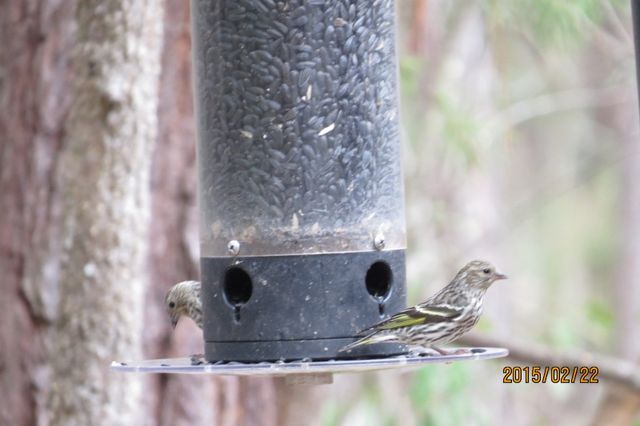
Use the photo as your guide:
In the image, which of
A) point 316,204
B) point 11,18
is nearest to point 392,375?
point 11,18

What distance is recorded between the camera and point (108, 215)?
661 centimetres

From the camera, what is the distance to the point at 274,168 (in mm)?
5613

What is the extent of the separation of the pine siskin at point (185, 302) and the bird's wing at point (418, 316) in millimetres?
1091

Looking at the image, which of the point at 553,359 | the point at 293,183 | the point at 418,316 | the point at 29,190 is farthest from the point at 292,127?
the point at 553,359

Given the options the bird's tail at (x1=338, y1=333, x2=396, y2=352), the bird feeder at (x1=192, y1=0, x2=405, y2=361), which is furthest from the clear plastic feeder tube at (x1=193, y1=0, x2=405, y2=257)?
the bird's tail at (x1=338, y1=333, x2=396, y2=352)

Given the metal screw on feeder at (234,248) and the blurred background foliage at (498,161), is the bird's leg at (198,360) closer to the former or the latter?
the metal screw on feeder at (234,248)

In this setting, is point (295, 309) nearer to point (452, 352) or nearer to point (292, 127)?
point (452, 352)

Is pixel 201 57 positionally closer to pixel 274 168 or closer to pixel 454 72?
pixel 274 168

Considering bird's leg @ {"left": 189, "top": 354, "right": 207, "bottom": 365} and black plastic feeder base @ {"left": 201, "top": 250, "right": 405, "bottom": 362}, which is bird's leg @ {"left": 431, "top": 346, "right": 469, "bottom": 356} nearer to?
black plastic feeder base @ {"left": 201, "top": 250, "right": 405, "bottom": 362}

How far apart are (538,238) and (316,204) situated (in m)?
20.0

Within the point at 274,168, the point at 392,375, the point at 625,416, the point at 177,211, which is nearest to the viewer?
the point at 274,168

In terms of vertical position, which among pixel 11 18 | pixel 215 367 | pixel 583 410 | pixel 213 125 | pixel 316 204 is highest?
pixel 11 18

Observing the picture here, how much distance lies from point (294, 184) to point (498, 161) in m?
6.61

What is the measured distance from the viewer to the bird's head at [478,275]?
19.6 ft
